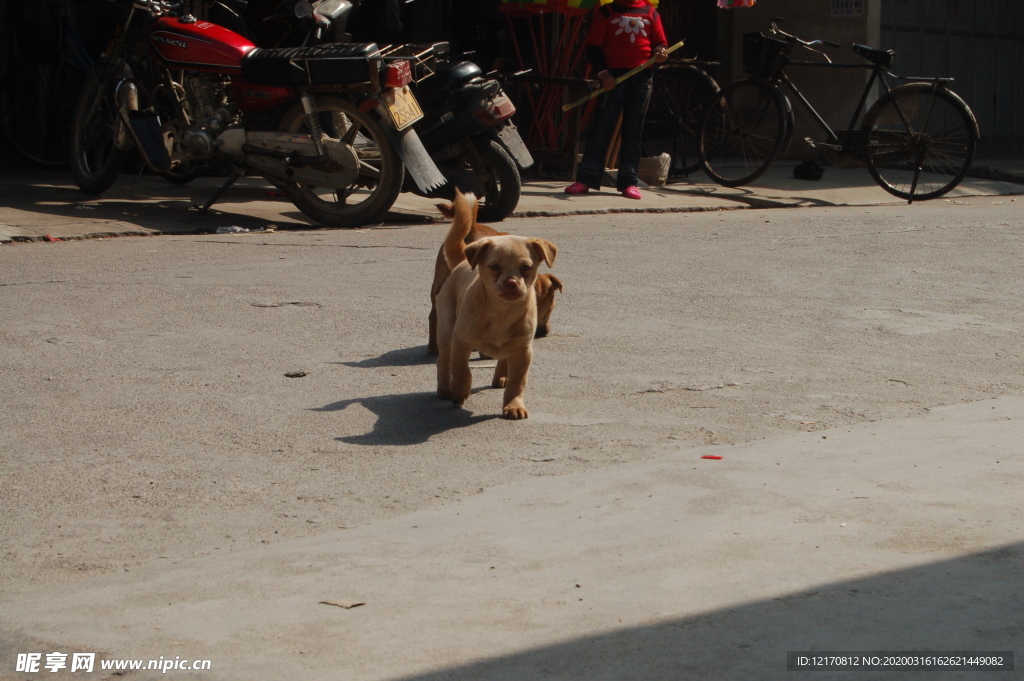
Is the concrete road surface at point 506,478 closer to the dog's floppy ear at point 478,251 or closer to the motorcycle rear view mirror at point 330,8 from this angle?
the dog's floppy ear at point 478,251

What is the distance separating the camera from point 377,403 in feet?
14.2

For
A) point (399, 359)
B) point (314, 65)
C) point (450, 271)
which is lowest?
point (399, 359)

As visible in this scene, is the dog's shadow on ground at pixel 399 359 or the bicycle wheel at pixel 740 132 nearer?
the dog's shadow on ground at pixel 399 359

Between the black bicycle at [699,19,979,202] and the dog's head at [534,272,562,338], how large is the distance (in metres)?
6.63

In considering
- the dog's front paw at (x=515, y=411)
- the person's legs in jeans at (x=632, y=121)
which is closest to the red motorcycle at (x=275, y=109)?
the person's legs in jeans at (x=632, y=121)

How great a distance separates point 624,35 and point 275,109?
359cm

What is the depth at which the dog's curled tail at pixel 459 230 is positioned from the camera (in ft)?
14.8

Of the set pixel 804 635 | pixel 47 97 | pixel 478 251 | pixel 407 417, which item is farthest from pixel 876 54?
pixel 804 635

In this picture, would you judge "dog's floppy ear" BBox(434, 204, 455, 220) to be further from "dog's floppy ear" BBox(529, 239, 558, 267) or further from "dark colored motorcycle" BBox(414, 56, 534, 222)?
"dark colored motorcycle" BBox(414, 56, 534, 222)

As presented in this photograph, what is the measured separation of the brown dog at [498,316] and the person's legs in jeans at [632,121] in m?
6.82

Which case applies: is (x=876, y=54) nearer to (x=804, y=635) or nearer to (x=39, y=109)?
(x=39, y=109)

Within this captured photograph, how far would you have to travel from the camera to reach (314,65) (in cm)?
809

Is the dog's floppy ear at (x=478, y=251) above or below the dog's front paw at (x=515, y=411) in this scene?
above

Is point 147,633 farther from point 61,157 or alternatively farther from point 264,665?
point 61,157
